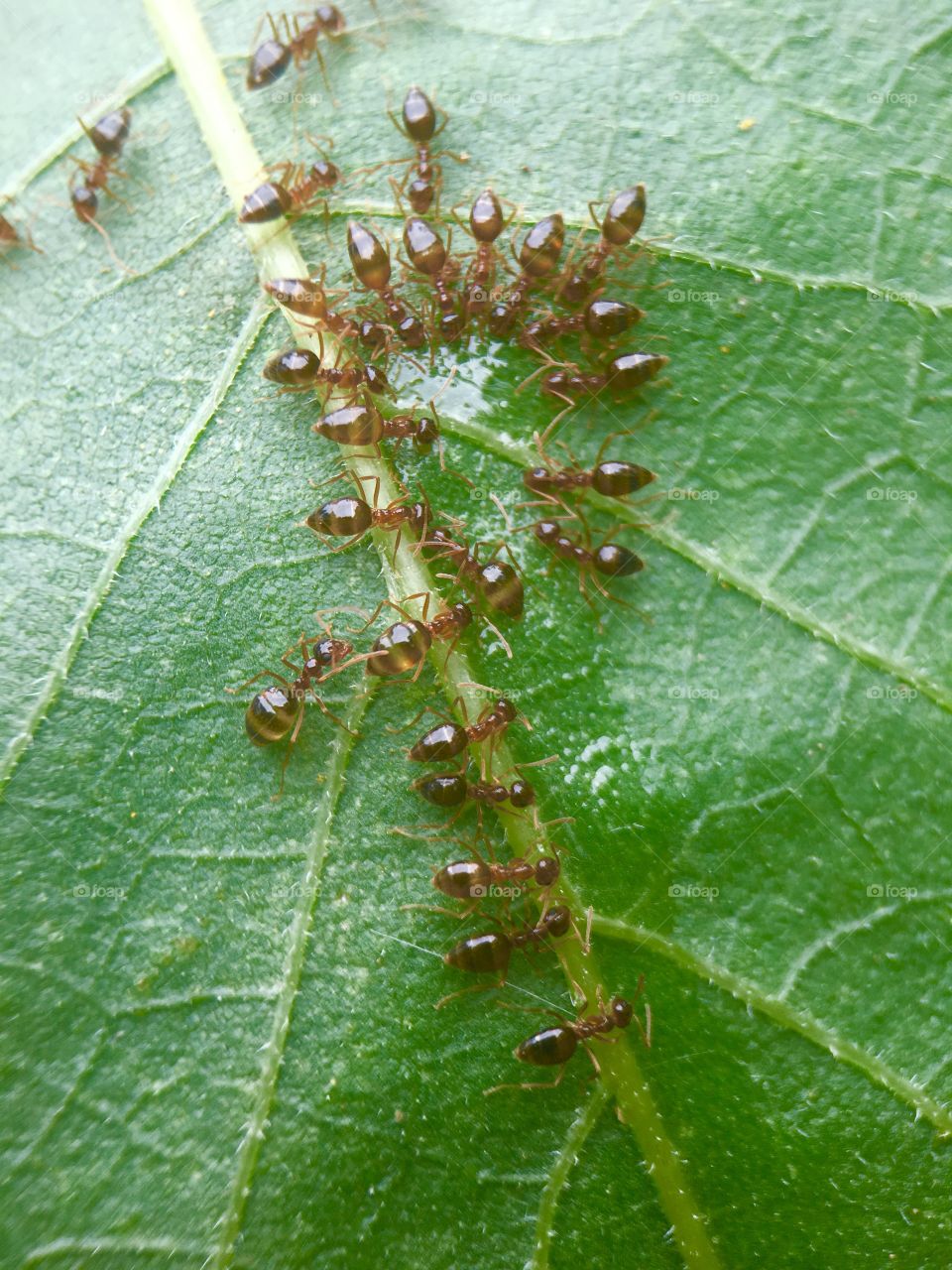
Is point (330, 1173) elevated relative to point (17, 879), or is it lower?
lower

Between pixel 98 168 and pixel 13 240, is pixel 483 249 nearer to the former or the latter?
pixel 98 168

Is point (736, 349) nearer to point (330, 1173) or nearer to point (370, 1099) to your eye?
point (370, 1099)

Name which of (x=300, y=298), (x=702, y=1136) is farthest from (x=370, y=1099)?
(x=300, y=298)

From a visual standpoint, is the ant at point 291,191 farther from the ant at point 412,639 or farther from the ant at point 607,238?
the ant at point 412,639

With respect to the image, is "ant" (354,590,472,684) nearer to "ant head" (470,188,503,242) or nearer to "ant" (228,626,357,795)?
"ant" (228,626,357,795)

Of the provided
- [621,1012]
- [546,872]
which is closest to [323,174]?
[546,872]

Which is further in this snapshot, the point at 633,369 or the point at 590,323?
the point at 590,323

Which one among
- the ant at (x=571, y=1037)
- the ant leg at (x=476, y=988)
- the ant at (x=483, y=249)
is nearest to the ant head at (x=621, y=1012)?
the ant at (x=571, y=1037)
